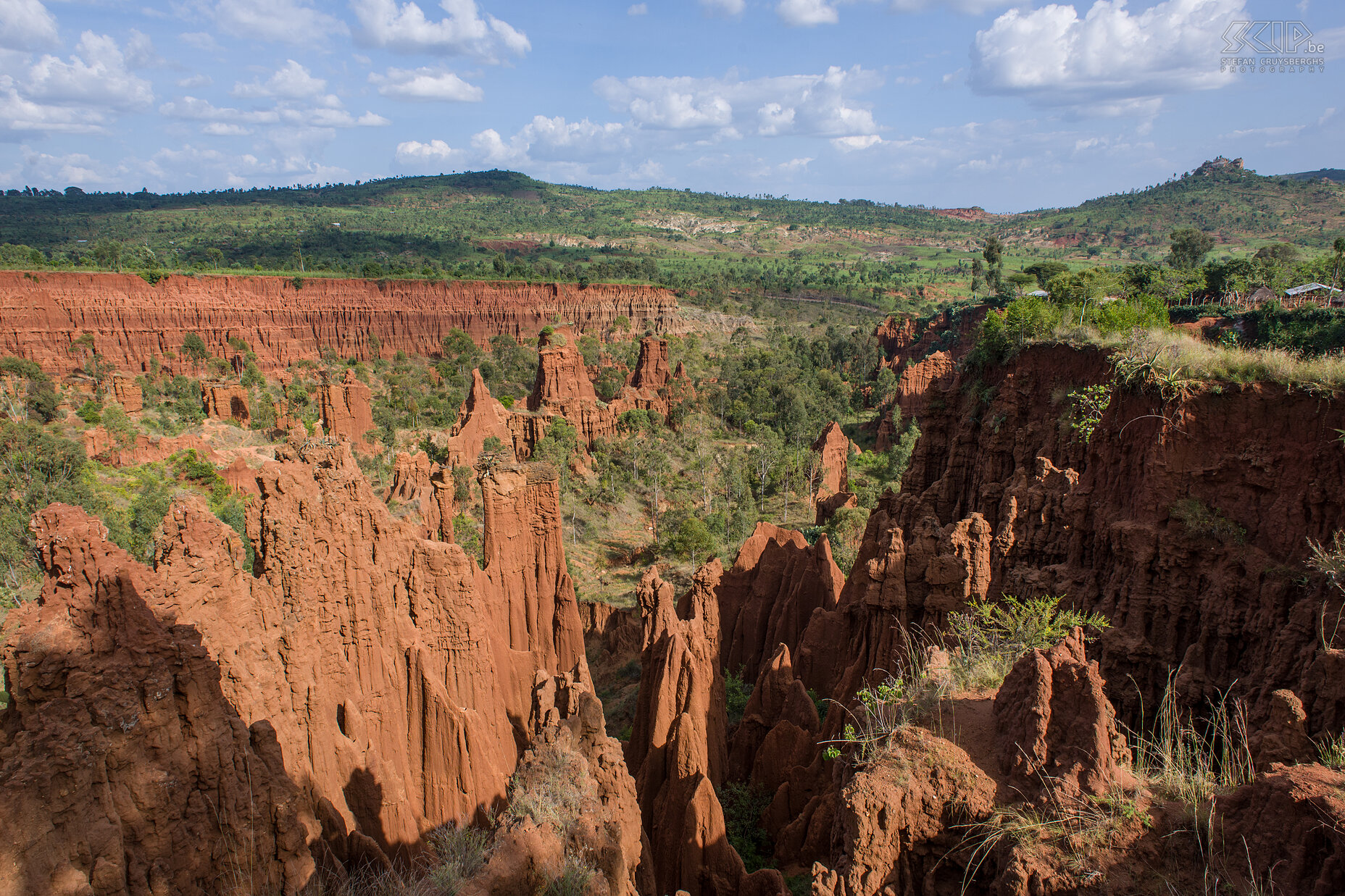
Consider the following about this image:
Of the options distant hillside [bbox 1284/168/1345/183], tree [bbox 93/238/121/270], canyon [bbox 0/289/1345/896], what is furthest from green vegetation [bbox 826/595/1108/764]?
distant hillside [bbox 1284/168/1345/183]

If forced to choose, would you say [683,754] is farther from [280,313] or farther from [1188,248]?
[1188,248]

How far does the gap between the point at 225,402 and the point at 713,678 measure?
1948 inches

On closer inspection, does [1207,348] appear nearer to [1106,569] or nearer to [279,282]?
[1106,569]

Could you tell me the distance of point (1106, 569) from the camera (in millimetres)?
11648

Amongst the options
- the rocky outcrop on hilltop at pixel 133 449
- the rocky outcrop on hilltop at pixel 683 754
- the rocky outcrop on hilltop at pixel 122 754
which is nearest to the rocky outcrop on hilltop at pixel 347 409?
the rocky outcrop on hilltop at pixel 133 449

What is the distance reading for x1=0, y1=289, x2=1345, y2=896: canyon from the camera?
6238 millimetres

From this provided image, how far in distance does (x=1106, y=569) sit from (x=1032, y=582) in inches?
45.7

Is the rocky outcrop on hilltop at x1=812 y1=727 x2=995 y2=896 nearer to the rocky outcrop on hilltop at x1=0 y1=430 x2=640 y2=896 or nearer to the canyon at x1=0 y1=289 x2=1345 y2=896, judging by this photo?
the canyon at x1=0 y1=289 x2=1345 y2=896

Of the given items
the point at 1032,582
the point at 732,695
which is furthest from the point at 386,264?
the point at 1032,582

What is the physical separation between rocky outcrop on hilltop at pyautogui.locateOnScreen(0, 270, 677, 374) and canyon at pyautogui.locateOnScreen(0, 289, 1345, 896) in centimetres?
5957

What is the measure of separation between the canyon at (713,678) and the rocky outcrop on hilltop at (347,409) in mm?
30959

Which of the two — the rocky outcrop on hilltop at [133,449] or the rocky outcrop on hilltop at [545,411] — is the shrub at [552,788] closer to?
the rocky outcrop on hilltop at [545,411]

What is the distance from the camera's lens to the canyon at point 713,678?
6.24 metres

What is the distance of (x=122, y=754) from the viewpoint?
6.98 m
